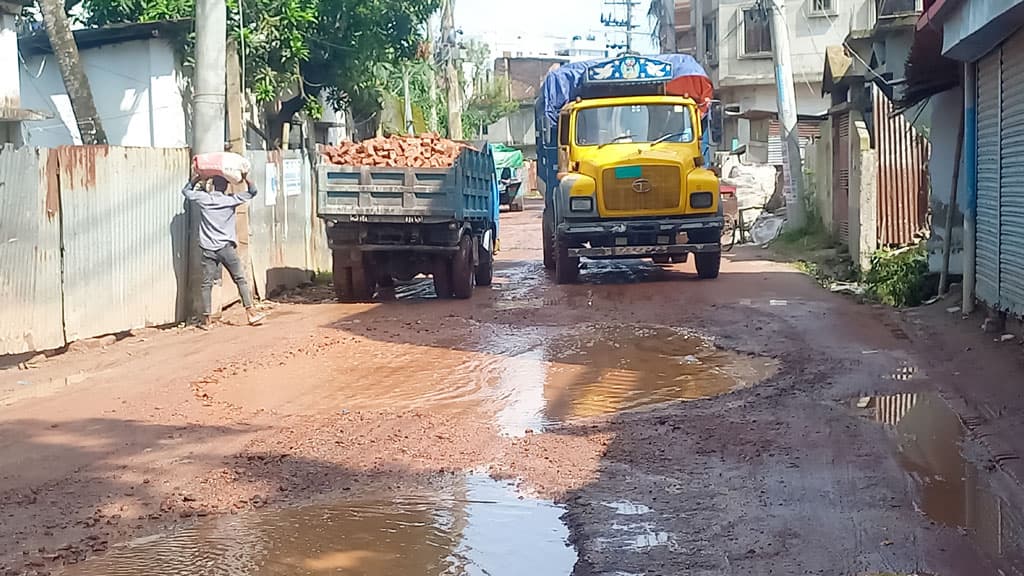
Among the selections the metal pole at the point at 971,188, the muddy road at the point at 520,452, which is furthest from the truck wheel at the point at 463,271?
the metal pole at the point at 971,188

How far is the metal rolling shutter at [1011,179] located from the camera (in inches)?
375

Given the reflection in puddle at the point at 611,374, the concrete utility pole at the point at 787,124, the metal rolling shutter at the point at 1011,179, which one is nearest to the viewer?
the reflection in puddle at the point at 611,374

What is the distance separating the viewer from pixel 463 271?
14.5m

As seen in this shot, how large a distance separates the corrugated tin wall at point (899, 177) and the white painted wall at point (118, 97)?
11.6 meters

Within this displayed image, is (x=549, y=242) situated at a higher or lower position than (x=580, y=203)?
lower

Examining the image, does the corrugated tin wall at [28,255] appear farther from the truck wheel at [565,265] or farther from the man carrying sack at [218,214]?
the truck wheel at [565,265]

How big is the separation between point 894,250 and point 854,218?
80 centimetres

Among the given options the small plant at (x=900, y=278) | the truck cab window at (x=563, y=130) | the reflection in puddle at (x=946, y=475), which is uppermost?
the truck cab window at (x=563, y=130)

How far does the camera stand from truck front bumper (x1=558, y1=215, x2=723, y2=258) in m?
15.7

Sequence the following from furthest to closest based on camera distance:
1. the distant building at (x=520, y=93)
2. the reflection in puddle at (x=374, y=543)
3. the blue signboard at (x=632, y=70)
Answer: the distant building at (x=520, y=93)
the blue signboard at (x=632, y=70)
the reflection in puddle at (x=374, y=543)

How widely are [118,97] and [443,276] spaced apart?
822 cm

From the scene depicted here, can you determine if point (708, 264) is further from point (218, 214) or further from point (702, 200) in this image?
point (218, 214)

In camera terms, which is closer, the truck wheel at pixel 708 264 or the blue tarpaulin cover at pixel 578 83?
the truck wheel at pixel 708 264

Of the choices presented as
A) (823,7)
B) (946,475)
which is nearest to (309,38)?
(946,475)
